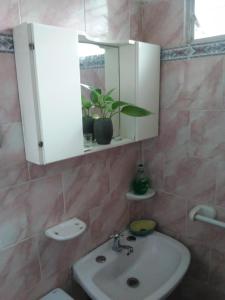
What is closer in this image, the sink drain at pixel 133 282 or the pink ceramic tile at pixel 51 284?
the pink ceramic tile at pixel 51 284

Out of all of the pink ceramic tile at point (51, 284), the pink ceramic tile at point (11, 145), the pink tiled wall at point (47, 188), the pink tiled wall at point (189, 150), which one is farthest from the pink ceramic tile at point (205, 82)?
the pink ceramic tile at point (51, 284)

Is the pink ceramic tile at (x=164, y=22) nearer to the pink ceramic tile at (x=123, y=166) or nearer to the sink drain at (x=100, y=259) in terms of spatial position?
the pink ceramic tile at (x=123, y=166)

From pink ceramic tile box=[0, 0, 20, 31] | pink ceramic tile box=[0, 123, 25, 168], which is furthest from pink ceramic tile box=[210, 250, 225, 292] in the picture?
pink ceramic tile box=[0, 0, 20, 31]

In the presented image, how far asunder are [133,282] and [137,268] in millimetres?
100

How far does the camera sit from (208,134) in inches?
51.4

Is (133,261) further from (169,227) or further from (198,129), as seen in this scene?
(198,129)

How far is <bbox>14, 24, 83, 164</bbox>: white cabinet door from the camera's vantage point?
89cm

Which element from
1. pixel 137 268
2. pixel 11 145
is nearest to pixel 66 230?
pixel 11 145

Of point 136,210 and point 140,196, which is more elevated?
point 140,196

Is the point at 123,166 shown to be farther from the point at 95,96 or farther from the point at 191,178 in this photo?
the point at 95,96

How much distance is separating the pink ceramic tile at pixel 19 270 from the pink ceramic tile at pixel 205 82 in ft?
3.57

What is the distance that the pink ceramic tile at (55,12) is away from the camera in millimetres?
960

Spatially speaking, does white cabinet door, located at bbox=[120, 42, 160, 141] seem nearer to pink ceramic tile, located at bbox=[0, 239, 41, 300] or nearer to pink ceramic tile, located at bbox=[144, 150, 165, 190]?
pink ceramic tile, located at bbox=[144, 150, 165, 190]

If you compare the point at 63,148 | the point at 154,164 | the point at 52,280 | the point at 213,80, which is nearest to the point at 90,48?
the point at 63,148
